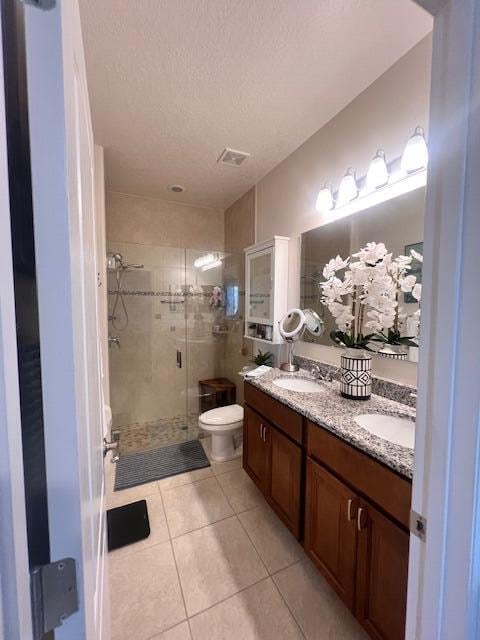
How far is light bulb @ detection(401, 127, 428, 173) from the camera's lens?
1.24 metres

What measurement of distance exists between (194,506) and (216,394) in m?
1.36

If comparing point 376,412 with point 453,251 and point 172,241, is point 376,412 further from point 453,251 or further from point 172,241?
point 172,241

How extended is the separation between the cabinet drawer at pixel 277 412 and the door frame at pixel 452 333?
0.82 m

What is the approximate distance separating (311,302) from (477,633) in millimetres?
1672

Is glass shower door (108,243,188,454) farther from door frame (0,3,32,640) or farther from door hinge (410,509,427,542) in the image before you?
door frame (0,3,32,640)

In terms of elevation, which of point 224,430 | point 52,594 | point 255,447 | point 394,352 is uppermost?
point 394,352

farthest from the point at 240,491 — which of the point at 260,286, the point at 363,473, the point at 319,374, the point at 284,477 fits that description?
the point at 260,286

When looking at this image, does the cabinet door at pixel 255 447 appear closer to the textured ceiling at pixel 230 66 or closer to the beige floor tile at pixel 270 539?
the beige floor tile at pixel 270 539

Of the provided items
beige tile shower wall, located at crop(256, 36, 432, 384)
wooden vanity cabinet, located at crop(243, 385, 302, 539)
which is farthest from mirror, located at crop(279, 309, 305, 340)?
wooden vanity cabinet, located at crop(243, 385, 302, 539)

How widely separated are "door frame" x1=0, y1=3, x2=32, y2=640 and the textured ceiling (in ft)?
4.40

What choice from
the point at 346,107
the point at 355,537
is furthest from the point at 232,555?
the point at 346,107

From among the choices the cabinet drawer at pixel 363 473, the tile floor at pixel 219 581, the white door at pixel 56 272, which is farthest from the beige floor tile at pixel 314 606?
the white door at pixel 56 272

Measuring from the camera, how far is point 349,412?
129cm

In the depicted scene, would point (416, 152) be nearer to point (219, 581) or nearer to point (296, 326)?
point (296, 326)
